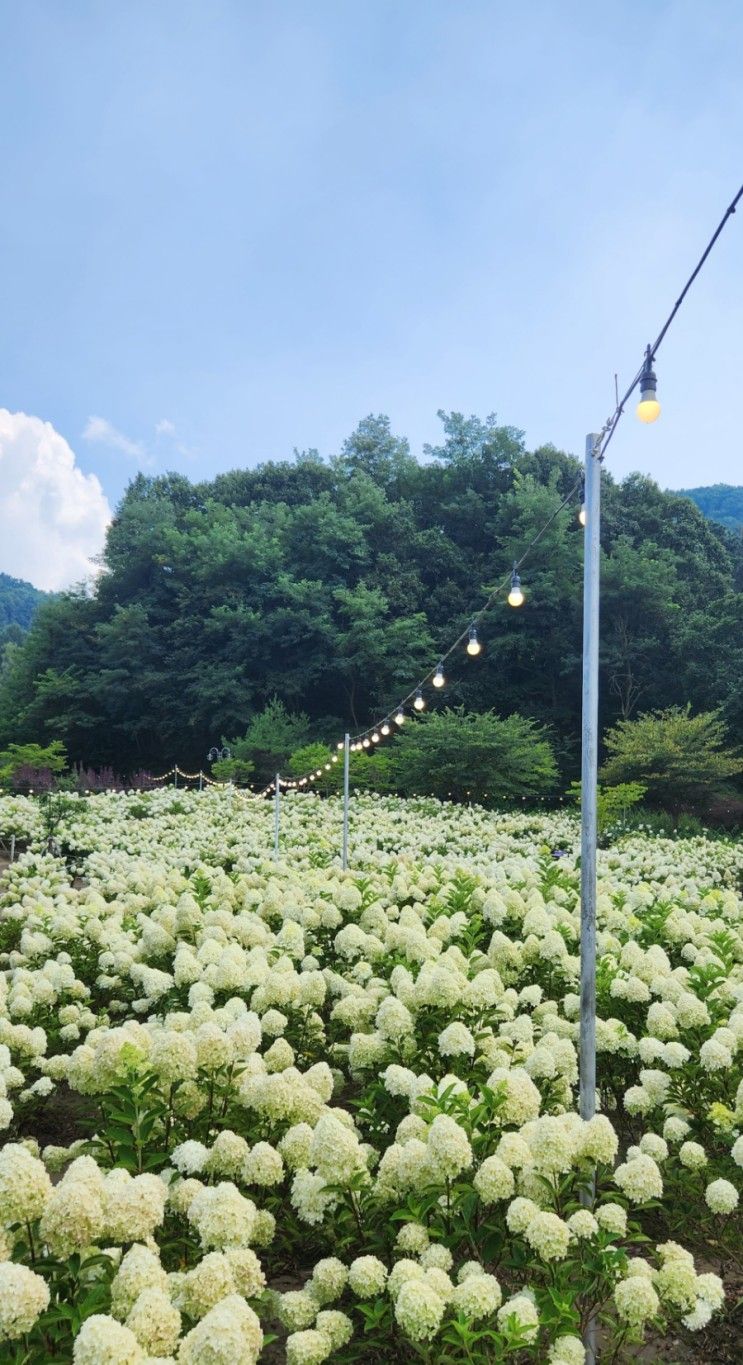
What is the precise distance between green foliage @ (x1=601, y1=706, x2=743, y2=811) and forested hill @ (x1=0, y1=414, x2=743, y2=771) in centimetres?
538

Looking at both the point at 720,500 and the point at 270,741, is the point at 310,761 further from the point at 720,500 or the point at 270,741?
the point at 720,500

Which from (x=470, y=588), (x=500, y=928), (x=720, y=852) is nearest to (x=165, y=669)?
(x=470, y=588)

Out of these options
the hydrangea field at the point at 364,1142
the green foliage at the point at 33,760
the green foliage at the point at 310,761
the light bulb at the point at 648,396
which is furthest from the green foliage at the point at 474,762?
the light bulb at the point at 648,396

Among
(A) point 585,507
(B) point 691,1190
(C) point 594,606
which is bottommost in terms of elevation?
(B) point 691,1190

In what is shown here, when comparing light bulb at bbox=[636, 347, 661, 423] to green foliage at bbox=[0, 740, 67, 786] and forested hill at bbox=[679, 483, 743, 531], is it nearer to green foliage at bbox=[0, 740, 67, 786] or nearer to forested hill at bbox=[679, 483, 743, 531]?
green foliage at bbox=[0, 740, 67, 786]

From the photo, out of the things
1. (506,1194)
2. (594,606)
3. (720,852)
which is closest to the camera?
(506,1194)

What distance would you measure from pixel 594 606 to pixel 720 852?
32.5 ft

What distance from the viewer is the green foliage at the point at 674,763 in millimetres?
17750

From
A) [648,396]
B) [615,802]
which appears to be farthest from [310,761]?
[648,396]

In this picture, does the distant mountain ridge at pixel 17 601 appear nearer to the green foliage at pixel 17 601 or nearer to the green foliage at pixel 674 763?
the green foliage at pixel 17 601

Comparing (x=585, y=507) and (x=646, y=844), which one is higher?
(x=585, y=507)

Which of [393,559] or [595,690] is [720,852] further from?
[393,559]

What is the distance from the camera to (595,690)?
359 centimetres

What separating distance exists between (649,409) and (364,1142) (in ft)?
9.91
